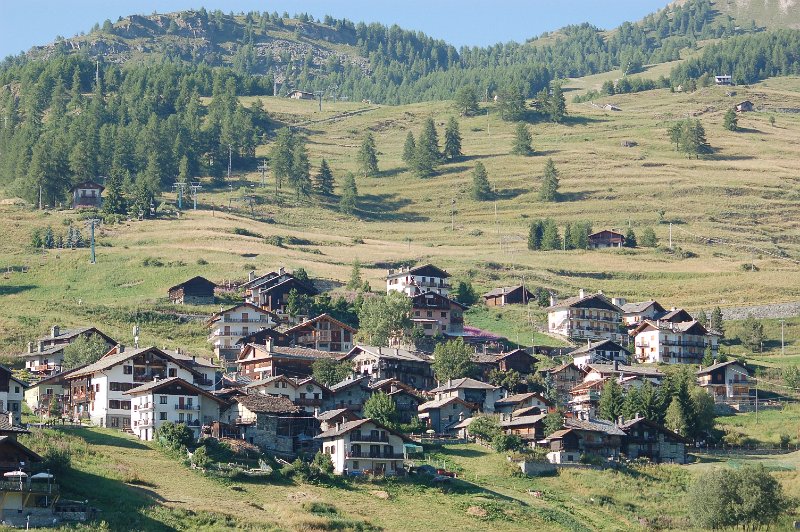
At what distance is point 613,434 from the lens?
101 metres

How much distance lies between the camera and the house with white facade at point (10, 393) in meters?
90.1

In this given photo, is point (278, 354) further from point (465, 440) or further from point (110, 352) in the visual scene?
point (465, 440)

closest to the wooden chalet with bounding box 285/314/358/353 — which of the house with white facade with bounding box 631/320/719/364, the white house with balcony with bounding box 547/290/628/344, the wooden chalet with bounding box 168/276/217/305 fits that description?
the wooden chalet with bounding box 168/276/217/305

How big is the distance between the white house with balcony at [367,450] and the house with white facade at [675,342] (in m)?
53.9

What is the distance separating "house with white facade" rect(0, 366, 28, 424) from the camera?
90125mm

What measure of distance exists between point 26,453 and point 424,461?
31.0 m

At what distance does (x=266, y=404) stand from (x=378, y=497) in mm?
15661

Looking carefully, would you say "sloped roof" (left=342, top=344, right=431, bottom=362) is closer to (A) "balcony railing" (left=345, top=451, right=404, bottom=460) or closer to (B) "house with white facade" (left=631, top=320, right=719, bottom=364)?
(B) "house with white facade" (left=631, top=320, right=719, bottom=364)

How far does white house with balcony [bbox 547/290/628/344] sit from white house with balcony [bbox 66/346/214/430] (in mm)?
53344

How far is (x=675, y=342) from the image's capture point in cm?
13762

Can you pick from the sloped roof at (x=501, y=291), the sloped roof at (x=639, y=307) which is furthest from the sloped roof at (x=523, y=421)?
the sloped roof at (x=501, y=291)

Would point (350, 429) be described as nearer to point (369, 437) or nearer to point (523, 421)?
point (369, 437)

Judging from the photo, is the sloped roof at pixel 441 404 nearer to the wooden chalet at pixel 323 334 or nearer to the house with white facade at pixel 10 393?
the wooden chalet at pixel 323 334

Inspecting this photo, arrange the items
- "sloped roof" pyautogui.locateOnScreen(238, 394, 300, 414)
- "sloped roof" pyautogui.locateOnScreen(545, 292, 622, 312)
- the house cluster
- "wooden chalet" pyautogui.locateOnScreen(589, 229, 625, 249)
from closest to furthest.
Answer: the house cluster → "sloped roof" pyautogui.locateOnScreen(238, 394, 300, 414) → "sloped roof" pyautogui.locateOnScreen(545, 292, 622, 312) → "wooden chalet" pyautogui.locateOnScreen(589, 229, 625, 249)
